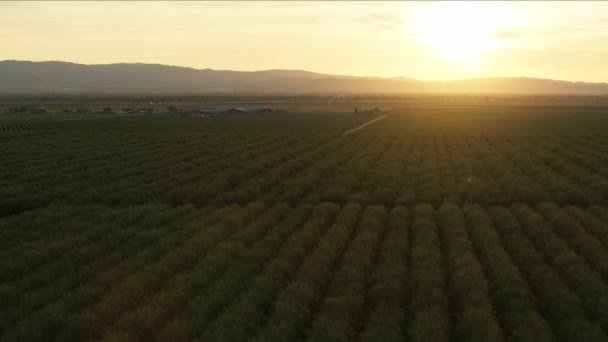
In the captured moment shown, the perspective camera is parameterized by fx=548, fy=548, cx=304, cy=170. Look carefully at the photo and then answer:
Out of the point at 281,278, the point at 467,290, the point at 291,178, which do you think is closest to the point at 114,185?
the point at 291,178

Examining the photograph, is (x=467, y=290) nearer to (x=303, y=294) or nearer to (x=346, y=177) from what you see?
(x=303, y=294)

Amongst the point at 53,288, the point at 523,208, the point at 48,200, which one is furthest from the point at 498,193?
the point at 48,200

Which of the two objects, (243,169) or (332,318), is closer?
(332,318)

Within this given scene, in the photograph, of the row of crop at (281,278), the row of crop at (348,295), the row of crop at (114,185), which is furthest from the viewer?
the row of crop at (114,185)

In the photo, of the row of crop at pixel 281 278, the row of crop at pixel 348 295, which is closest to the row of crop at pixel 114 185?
the row of crop at pixel 281 278

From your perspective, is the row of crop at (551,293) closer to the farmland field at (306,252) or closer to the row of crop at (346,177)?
the farmland field at (306,252)

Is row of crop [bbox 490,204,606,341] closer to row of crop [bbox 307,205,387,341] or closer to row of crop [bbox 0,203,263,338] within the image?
row of crop [bbox 307,205,387,341]

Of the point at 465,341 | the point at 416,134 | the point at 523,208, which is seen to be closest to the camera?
the point at 465,341

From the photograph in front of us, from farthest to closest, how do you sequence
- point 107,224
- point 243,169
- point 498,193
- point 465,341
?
point 243,169, point 498,193, point 107,224, point 465,341

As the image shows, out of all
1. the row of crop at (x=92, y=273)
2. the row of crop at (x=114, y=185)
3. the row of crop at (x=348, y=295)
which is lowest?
the row of crop at (x=114, y=185)

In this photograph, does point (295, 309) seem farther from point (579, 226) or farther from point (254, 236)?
point (579, 226)
